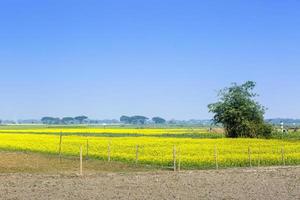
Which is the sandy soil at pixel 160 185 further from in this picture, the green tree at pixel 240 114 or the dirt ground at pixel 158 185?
the green tree at pixel 240 114

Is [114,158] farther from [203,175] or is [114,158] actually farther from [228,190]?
[228,190]

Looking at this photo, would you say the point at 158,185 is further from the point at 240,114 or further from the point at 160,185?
the point at 240,114

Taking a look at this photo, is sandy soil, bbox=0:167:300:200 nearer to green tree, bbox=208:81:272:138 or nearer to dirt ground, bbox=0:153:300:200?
dirt ground, bbox=0:153:300:200

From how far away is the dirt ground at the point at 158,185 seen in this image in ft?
67.4

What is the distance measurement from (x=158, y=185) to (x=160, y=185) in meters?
0.08

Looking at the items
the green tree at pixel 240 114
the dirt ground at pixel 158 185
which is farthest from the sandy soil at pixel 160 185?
the green tree at pixel 240 114

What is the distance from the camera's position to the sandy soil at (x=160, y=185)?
20547 mm

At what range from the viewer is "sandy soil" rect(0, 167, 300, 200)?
20547 mm

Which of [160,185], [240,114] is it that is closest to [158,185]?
[160,185]

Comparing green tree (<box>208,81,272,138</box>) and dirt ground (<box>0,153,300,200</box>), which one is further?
green tree (<box>208,81,272,138</box>)

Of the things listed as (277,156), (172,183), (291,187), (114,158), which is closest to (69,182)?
(172,183)

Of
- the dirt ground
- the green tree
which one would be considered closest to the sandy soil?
the dirt ground

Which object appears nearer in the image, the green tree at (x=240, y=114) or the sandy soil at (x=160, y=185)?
the sandy soil at (x=160, y=185)

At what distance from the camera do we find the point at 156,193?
21.2m
